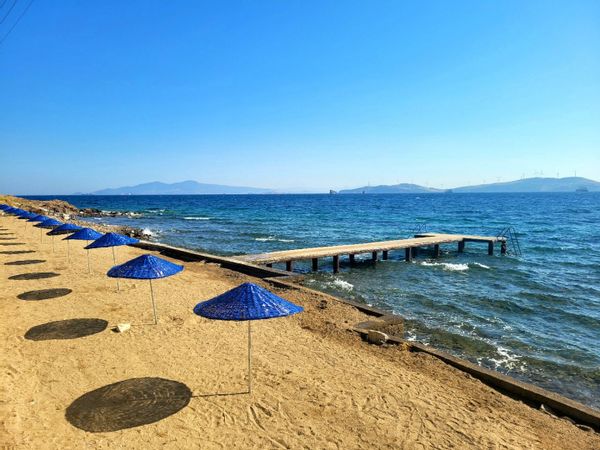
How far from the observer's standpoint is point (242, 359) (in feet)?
27.5

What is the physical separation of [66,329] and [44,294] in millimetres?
4044

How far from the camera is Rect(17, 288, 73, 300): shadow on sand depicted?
1257cm

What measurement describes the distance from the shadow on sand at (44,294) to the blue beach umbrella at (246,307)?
8.77m

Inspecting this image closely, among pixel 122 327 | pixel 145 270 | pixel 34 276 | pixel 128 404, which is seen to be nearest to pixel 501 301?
pixel 145 270

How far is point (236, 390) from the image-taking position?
7082 millimetres

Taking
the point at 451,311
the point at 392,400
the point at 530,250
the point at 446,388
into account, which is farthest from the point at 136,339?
the point at 530,250

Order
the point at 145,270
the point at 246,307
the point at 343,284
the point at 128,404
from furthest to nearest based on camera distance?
the point at 343,284
the point at 145,270
the point at 128,404
the point at 246,307

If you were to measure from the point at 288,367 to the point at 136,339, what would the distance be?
147 inches

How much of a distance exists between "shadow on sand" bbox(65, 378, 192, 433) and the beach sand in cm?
2

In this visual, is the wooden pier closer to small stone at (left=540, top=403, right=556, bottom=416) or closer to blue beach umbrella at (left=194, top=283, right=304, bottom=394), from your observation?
blue beach umbrella at (left=194, top=283, right=304, bottom=394)

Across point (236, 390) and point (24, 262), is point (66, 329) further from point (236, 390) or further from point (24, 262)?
point (24, 262)

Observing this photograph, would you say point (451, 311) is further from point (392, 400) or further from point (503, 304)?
point (392, 400)

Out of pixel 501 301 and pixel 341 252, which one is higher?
pixel 341 252

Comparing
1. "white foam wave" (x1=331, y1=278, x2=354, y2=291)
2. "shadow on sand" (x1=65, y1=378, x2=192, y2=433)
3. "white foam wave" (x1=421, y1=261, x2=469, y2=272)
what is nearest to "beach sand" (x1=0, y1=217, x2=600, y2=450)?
"shadow on sand" (x1=65, y1=378, x2=192, y2=433)
